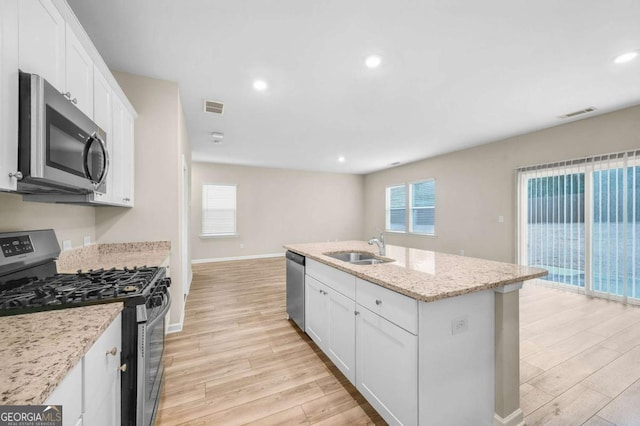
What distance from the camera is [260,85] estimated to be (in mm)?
2826

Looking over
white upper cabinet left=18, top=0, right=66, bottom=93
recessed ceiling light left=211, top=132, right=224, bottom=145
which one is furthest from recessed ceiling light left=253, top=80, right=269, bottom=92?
recessed ceiling light left=211, top=132, right=224, bottom=145

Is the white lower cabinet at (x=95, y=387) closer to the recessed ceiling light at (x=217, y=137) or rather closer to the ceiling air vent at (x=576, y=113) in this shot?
the recessed ceiling light at (x=217, y=137)

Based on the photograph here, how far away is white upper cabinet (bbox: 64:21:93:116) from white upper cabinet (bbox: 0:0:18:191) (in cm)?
38

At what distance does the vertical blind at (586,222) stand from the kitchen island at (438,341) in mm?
3409

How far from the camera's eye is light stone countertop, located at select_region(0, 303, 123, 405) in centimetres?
58

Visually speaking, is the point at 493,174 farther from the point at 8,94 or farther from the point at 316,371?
the point at 8,94

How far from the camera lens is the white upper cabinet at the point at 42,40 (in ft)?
3.44

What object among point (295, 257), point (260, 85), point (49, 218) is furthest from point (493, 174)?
point (49, 218)

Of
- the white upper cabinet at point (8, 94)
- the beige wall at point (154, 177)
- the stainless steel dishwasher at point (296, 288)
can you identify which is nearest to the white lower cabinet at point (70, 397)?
the white upper cabinet at point (8, 94)

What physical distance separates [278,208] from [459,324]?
261 inches

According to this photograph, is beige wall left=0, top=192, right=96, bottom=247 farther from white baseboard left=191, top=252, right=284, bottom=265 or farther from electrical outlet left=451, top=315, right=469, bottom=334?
white baseboard left=191, top=252, right=284, bottom=265

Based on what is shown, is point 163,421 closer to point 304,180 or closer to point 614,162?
point 614,162

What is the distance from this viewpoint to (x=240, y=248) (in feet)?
23.3

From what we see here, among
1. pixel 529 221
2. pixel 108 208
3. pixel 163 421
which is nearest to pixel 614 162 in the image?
pixel 529 221
